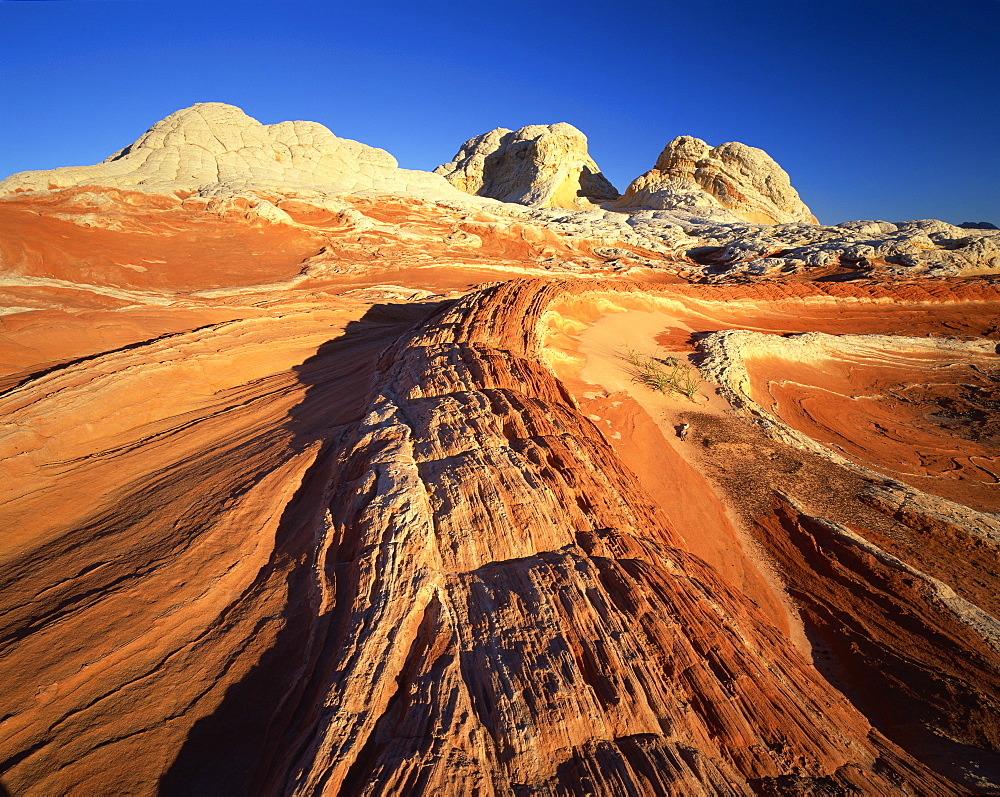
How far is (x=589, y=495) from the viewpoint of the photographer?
155 inches

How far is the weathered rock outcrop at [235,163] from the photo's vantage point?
26.9 meters

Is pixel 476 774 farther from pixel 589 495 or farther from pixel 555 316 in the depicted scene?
pixel 555 316

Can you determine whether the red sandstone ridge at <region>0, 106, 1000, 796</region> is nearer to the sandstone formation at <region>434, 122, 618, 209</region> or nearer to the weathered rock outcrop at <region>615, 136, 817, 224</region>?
the weathered rock outcrop at <region>615, 136, 817, 224</region>

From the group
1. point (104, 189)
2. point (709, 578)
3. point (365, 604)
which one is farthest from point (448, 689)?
point (104, 189)

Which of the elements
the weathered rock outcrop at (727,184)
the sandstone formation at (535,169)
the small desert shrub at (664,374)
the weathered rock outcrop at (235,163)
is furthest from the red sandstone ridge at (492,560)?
the sandstone formation at (535,169)

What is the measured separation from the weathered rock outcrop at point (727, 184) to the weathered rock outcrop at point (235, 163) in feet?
63.9

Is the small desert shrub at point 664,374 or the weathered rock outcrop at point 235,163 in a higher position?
the weathered rock outcrop at point 235,163

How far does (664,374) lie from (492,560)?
6.12m

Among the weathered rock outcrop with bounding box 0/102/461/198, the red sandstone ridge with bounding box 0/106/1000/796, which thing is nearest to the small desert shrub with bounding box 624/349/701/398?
the red sandstone ridge with bounding box 0/106/1000/796

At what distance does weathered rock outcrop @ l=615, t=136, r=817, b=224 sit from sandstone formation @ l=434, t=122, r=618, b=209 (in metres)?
7.60

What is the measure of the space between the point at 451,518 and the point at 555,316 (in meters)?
6.06

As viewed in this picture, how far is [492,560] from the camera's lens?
3256 mm

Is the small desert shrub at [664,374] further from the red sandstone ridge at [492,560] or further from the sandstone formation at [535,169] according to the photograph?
the sandstone formation at [535,169]

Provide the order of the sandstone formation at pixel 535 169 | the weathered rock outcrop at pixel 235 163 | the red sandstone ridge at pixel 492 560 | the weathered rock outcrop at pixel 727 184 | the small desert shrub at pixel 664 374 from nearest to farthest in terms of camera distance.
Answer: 1. the red sandstone ridge at pixel 492 560
2. the small desert shrub at pixel 664 374
3. the weathered rock outcrop at pixel 235 163
4. the weathered rock outcrop at pixel 727 184
5. the sandstone formation at pixel 535 169
